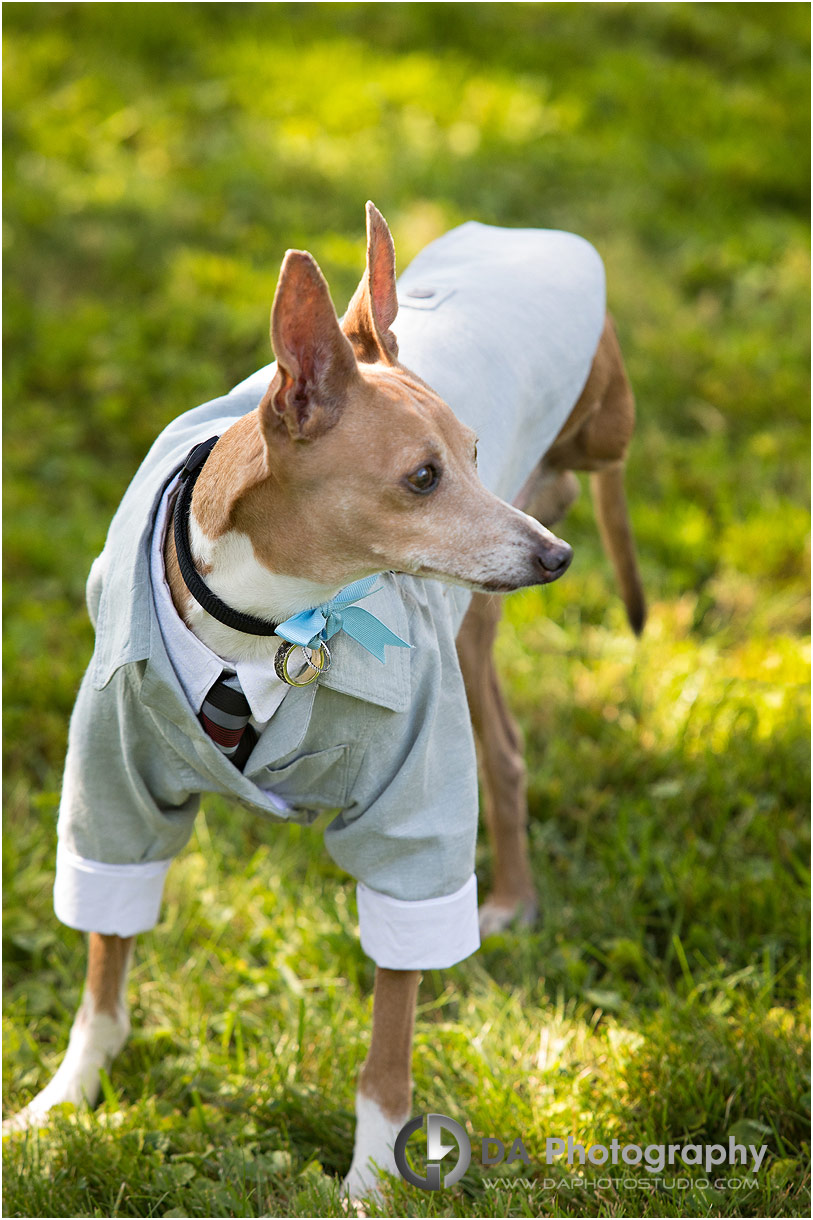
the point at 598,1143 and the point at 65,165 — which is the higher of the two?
the point at 65,165

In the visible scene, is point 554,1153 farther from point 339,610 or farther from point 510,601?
point 510,601

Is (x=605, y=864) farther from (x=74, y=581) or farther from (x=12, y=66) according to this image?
(x=12, y=66)

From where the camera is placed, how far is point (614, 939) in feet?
9.51

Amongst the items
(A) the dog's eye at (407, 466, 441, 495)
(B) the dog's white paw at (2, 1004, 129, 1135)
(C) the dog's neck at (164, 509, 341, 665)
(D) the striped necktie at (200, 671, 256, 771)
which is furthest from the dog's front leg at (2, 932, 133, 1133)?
(A) the dog's eye at (407, 466, 441, 495)

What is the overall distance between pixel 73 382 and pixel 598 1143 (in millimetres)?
3594

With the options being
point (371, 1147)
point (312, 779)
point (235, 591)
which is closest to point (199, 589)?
point (235, 591)

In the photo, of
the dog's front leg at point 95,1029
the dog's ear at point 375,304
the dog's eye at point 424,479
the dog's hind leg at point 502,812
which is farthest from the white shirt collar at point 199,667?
the dog's hind leg at point 502,812

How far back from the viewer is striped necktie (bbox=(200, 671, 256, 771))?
1.96 m

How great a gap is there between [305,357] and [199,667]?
574mm

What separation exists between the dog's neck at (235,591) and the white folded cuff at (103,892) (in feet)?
2.13

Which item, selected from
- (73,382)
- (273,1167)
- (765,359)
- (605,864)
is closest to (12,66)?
(73,382)

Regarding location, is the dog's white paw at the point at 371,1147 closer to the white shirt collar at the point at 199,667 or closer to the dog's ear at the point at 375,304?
the white shirt collar at the point at 199,667

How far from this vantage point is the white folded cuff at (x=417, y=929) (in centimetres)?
218

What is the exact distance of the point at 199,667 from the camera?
6.39 ft
